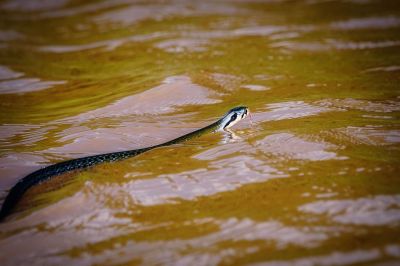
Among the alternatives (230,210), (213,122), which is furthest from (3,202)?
(213,122)

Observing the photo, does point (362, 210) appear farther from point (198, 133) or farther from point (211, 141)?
point (198, 133)

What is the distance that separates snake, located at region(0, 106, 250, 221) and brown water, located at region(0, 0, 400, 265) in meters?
0.09

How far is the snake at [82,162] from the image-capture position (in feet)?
13.4

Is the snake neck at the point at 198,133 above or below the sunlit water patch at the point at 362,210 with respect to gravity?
above

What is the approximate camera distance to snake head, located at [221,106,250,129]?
5.29 metres

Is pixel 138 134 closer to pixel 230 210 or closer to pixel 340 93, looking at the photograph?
pixel 230 210

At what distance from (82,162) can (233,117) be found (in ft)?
5.86

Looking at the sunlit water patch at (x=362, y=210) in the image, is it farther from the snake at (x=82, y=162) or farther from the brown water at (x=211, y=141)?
the snake at (x=82, y=162)

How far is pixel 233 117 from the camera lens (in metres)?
5.29

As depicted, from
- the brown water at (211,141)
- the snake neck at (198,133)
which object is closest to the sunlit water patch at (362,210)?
the brown water at (211,141)

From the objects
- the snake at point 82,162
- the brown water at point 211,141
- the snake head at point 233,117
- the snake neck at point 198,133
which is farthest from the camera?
the snake head at point 233,117

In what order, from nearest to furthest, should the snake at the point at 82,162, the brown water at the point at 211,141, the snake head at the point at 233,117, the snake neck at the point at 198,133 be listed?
the brown water at the point at 211,141
the snake at the point at 82,162
the snake neck at the point at 198,133
the snake head at the point at 233,117

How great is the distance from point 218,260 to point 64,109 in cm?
405

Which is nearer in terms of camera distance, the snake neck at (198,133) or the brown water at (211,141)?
the brown water at (211,141)
